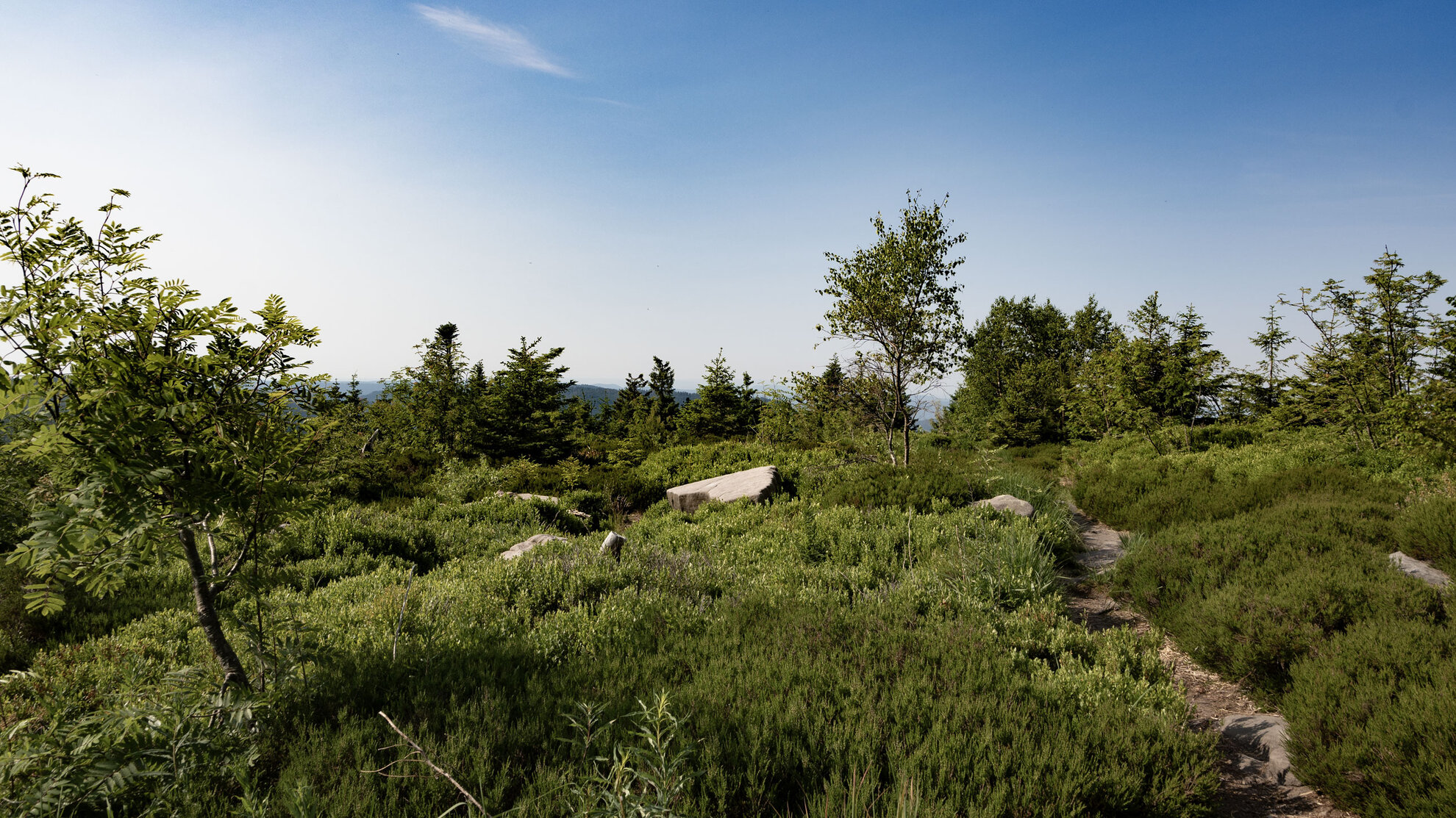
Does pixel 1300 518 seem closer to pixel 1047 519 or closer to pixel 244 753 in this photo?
pixel 1047 519

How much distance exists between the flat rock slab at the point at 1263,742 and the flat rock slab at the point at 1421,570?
9.67 ft

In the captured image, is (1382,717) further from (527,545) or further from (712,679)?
(527,545)

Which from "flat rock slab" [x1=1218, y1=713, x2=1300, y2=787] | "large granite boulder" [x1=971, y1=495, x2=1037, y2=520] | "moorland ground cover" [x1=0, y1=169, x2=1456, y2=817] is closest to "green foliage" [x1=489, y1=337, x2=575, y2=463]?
"moorland ground cover" [x1=0, y1=169, x2=1456, y2=817]

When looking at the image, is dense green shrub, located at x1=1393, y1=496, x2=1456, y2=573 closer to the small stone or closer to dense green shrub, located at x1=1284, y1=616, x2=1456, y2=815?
dense green shrub, located at x1=1284, y1=616, x2=1456, y2=815

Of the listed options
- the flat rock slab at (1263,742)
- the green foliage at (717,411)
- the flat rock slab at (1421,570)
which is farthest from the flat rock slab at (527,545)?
the green foliage at (717,411)

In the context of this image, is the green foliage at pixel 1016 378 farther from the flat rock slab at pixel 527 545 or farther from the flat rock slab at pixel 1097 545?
the flat rock slab at pixel 527 545

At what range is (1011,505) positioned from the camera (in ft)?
30.9

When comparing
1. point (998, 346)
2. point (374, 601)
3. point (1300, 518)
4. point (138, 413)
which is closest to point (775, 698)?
point (138, 413)

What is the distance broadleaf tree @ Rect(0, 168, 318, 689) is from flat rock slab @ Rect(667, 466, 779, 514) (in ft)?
28.3

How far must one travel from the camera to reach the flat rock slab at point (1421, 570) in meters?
5.91

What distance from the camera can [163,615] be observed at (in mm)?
5746

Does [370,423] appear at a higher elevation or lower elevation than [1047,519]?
higher

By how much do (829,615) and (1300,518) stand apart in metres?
6.93

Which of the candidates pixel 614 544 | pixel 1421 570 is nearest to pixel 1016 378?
pixel 1421 570
